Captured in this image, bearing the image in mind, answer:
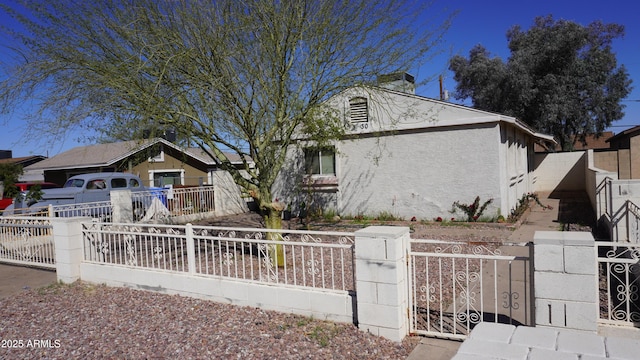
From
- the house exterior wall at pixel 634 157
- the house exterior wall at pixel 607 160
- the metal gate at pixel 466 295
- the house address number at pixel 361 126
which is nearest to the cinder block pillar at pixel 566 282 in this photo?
the metal gate at pixel 466 295

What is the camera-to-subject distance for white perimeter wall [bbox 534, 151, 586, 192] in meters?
19.2

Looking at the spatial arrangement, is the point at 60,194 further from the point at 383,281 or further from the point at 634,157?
the point at 634,157

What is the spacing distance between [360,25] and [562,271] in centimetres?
527

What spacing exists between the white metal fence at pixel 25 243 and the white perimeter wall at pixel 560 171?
19401 mm

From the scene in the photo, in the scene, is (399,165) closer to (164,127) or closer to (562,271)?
(164,127)

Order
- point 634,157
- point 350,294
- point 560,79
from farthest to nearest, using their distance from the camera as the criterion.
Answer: point 560,79 < point 634,157 < point 350,294

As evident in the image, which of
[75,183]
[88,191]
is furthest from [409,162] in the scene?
[75,183]

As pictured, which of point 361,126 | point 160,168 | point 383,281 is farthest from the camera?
point 160,168

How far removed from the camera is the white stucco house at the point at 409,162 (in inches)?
453

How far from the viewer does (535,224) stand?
11.5 meters

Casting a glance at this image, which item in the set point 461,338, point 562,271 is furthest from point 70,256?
point 562,271

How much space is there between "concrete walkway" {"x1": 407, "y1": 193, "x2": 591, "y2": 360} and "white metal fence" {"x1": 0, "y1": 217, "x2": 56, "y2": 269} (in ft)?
23.4

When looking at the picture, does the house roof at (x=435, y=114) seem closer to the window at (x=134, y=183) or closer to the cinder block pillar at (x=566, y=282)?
the cinder block pillar at (x=566, y=282)

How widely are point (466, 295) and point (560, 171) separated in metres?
18.4
